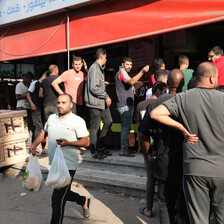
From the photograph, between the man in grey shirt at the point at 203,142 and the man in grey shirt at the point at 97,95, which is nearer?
the man in grey shirt at the point at 203,142

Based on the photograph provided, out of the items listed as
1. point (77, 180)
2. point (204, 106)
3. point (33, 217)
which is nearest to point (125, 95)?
point (77, 180)

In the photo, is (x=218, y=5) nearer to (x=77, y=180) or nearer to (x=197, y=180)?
(x=197, y=180)

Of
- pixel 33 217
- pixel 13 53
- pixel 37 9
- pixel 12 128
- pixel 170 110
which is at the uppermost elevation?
pixel 37 9

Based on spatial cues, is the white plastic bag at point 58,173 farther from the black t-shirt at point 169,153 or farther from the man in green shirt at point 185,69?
the man in green shirt at point 185,69

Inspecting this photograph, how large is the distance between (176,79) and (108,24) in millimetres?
2782

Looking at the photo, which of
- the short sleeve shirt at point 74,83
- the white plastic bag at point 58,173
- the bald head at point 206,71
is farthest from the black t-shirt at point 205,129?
the short sleeve shirt at point 74,83

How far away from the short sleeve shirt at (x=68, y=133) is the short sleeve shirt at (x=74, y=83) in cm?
211

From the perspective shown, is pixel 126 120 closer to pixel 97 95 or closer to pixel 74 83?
pixel 97 95

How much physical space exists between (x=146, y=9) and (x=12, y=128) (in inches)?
144

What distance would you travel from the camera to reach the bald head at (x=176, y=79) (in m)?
2.76

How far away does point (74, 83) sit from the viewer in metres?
5.41

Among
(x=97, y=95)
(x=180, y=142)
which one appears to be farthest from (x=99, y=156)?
(x=180, y=142)

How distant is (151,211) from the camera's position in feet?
12.2

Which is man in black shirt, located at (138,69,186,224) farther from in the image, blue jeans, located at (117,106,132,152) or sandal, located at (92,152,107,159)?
sandal, located at (92,152,107,159)
